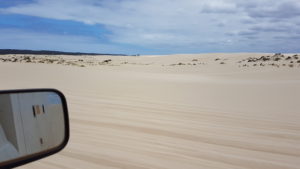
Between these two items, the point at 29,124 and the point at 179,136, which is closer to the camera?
the point at 29,124

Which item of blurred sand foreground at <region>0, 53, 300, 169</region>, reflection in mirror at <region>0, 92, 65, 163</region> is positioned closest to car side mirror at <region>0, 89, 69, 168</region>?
reflection in mirror at <region>0, 92, 65, 163</region>

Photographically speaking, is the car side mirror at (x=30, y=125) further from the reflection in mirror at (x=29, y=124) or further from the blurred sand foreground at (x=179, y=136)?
the blurred sand foreground at (x=179, y=136)

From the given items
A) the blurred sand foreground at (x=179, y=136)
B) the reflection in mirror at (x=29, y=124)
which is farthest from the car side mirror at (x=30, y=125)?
the blurred sand foreground at (x=179, y=136)

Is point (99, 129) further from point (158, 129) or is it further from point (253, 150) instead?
point (253, 150)

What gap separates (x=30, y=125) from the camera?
1.73m

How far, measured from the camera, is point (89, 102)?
847 centimetres

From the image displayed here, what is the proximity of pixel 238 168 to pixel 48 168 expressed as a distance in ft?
5.89

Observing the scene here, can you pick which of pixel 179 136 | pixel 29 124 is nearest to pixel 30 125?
pixel 29 124

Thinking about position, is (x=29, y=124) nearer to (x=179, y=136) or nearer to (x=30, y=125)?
(x=30, y=125)

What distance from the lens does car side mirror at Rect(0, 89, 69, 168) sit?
1614 millimetres

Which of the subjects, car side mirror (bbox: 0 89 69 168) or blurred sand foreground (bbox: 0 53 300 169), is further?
blurred sand foreground (bbox: 0 53 300 169)

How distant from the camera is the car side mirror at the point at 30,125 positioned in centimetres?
161

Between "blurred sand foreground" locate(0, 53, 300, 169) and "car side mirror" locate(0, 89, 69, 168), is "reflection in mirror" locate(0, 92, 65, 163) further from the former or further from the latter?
"blurred sand foreground" locate(0, 53, 300, 169)

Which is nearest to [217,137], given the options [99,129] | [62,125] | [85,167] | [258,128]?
[258,128]
